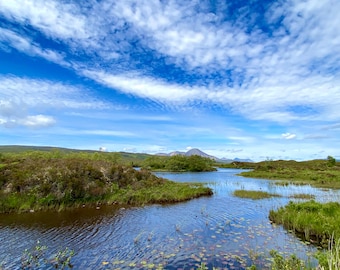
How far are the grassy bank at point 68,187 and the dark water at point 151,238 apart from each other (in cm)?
209

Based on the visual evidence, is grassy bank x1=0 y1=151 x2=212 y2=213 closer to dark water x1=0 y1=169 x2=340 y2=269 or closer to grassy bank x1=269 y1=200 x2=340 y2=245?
dark water x1=0 y1=169 x2=340 y2=269

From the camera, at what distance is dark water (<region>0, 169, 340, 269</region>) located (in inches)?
433

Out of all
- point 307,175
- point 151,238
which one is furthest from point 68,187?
point 307,175

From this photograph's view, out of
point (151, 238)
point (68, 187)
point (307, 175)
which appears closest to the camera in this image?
point (151, 238)

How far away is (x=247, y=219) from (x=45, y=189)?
18.1 m

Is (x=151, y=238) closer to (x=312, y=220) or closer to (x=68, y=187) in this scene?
(x=312, y=220)

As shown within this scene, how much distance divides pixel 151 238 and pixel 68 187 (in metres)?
12.4

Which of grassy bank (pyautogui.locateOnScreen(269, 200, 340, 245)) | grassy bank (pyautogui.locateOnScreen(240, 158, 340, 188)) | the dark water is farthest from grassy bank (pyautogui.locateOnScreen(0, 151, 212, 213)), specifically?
grassy bank (pyautogui.locateOnScreen(240, 158, 340, 188))

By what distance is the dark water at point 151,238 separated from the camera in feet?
36.1

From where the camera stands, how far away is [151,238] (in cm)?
1420

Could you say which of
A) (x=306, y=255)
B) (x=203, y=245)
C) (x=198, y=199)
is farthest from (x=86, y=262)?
(x=198, y=199)

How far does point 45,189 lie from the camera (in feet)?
72.6

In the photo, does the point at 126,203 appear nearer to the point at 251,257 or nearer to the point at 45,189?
the point at 45,189

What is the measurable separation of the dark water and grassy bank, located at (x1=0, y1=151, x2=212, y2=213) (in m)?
2.09
